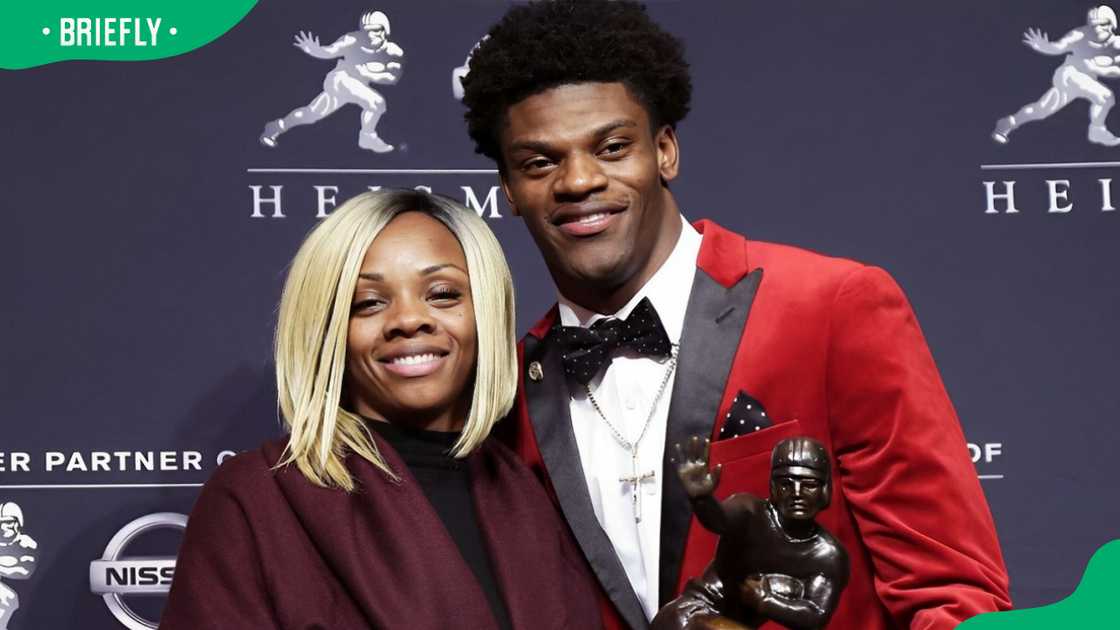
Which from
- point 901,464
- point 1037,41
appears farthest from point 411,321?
point 1037,41

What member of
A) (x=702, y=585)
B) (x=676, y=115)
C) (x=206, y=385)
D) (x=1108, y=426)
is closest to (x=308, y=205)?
(x=206, y=385)

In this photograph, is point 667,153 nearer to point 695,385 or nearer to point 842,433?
point 695,385

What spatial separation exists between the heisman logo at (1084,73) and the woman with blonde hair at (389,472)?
138cm

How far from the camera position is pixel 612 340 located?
222 centimetres

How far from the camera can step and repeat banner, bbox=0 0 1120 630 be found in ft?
9.62

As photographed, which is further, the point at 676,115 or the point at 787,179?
the point at 787,179

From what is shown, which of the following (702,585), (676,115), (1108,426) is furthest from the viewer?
(1108,426)

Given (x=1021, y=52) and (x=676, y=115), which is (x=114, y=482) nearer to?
(x=676, y=115)

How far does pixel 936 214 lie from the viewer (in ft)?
9.77

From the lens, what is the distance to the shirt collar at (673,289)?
7.31 feet

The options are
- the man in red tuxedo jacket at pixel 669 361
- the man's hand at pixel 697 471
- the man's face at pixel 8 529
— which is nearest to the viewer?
the man's hand at pixel 697 471

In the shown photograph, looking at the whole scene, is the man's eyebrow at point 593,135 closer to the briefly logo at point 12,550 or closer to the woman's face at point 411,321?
the woman's face at point 411,321

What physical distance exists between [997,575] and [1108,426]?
1052 millimetres

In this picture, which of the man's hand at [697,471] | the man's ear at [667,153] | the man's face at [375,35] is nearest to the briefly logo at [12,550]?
the man's face at [375,35]
